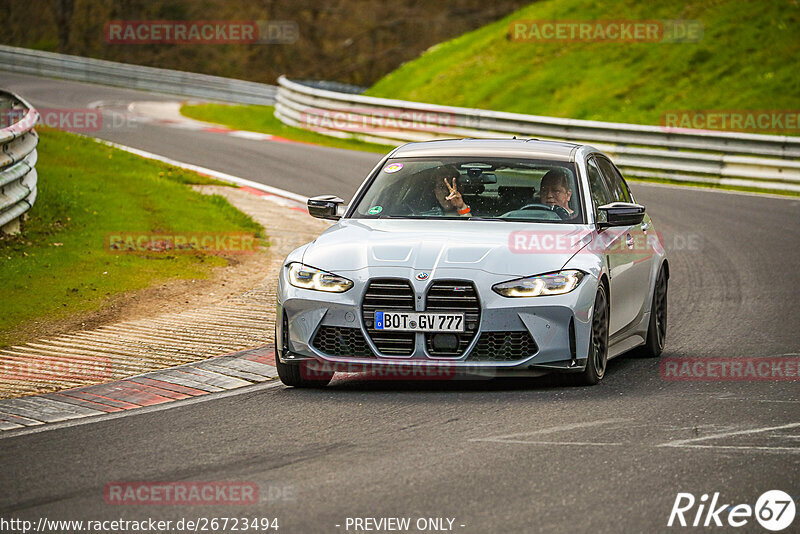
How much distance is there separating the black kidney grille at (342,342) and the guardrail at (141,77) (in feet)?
111

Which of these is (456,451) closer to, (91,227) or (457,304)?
(457,304)

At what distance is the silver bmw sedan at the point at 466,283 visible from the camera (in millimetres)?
7988

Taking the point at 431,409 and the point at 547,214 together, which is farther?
the point at 547,214

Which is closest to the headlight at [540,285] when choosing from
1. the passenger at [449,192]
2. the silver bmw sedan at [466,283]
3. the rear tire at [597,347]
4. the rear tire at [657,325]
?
the silver bmw sedan at [466,283]

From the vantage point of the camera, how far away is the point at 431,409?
771 cm

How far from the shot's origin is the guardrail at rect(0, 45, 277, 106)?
4178 centimetres

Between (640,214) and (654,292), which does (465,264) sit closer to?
(640,214)

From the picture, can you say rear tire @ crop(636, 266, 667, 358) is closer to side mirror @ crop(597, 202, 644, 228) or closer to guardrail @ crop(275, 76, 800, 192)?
side mirror @ crop(597, 202, 644, 228)

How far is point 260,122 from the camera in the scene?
34438mm

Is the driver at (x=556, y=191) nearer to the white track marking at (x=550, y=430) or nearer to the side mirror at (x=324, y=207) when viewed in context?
the side mirror at (x=324, y=207)

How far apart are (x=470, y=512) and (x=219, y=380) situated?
3.55 metres

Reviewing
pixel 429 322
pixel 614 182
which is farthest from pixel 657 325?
pixel 429 322

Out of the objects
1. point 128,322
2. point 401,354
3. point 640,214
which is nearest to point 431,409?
point 401,354

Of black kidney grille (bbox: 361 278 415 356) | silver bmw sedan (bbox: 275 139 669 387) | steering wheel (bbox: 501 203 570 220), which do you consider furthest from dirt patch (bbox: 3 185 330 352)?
steering wheel (bbox: 501 203 570 220)
